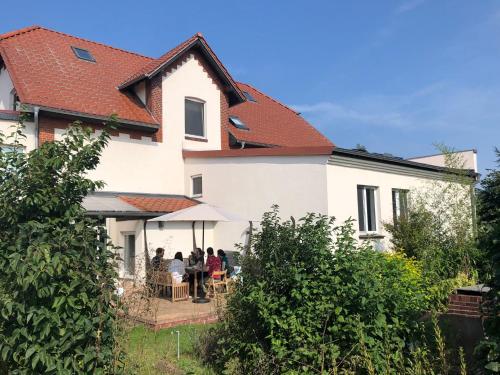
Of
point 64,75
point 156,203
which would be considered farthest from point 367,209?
point 64,75

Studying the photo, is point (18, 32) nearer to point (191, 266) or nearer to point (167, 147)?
point (167, 147)

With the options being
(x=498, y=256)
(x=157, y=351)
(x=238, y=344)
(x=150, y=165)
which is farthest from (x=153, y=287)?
(x=150, y=165)

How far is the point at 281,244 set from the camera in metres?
5.63

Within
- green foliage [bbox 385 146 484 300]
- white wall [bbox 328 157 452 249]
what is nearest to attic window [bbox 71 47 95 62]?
white wall [bbox 328 157 452 249]

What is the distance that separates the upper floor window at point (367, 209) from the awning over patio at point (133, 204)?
18.8 feet

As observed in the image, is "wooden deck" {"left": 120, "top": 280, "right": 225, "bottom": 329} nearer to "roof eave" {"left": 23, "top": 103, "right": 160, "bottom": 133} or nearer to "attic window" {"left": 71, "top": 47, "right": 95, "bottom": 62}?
"roof eave" {"left": 23, "top": 103, "right": 160, "bottom": 133}

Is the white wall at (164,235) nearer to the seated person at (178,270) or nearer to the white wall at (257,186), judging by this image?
the white wall at (257,186)

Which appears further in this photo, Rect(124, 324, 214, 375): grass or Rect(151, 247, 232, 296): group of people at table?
Rect(151, 247, 232, 296): group of people at table

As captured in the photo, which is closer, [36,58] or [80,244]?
[80,244]

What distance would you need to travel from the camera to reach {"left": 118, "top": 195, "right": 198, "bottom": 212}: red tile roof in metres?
14.6

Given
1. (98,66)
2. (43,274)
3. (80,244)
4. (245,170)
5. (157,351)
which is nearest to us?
(43,274)

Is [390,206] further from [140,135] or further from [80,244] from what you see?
[80,244]

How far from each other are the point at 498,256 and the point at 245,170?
11321mm

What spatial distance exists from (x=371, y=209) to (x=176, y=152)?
7171 millimetres
